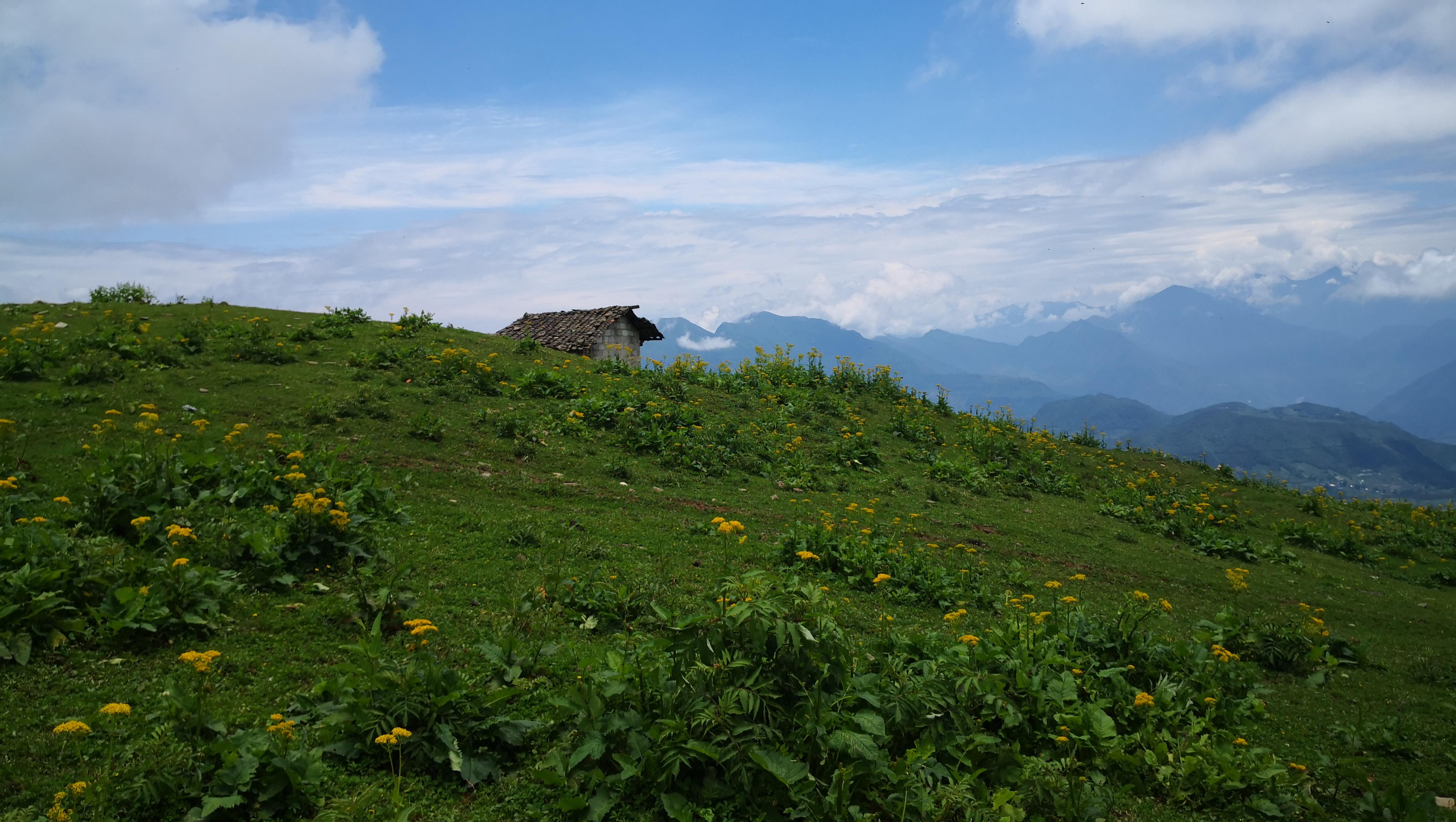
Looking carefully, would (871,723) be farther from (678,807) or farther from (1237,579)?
(1237,579)

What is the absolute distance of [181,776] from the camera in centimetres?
412

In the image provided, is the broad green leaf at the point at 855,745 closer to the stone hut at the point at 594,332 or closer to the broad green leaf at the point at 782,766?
the broad green leaf at the point at 782,766

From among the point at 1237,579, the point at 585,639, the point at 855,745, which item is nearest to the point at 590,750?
the point at 855,745

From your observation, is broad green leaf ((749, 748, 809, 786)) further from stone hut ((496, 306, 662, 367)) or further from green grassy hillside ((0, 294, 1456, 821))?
stone hut ((496, 306, 662, 367))

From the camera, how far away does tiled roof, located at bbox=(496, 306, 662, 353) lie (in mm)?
30453

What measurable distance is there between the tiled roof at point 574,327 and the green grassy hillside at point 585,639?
15.2 m

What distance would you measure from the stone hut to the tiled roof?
0.08ft

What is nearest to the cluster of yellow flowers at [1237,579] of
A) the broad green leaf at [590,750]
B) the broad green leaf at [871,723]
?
the broad green leaf at [871,723]

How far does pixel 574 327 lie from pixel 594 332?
2188mm

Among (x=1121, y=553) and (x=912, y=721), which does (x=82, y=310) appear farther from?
(x=1121, y=553)

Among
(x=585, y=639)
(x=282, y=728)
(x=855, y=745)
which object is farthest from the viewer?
(x=585, y=639)

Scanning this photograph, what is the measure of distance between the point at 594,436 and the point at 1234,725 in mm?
12376

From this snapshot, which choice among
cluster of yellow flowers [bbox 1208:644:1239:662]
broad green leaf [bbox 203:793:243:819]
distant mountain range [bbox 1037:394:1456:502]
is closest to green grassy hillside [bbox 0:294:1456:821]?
broad green leaf [bbox 203:793:243:819]

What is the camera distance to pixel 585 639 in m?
6.81
